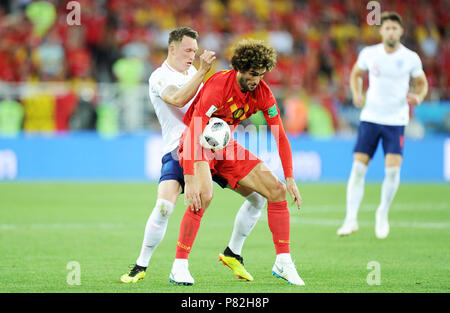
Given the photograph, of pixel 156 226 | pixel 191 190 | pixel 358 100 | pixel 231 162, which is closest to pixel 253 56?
pixel 231 162

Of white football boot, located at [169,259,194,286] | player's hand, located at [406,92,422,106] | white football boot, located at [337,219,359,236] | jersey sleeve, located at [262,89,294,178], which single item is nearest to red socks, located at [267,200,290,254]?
jersey sleeve, located at [262,89,294,178]

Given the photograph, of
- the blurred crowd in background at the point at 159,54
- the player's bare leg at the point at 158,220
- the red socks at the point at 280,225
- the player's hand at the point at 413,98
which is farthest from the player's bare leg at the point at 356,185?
the blurred crowd in background at the point at 159,54

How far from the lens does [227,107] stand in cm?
633

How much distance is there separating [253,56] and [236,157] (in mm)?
969

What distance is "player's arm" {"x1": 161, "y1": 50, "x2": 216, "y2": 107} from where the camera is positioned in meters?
6.14

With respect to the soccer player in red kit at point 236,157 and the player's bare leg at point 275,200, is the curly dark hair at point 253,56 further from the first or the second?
the player's bare leg at point 275,200

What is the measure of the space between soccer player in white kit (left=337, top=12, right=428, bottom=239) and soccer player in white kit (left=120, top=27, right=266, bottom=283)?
9.93 feet

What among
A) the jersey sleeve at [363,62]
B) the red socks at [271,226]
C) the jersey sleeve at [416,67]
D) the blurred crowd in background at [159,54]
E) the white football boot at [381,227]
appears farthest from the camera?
the blurred crowd in background at [159,54]

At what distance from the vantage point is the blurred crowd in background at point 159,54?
18219 millimetres

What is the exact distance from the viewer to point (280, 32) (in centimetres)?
2333

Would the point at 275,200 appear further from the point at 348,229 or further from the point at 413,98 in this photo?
the point at 413,98

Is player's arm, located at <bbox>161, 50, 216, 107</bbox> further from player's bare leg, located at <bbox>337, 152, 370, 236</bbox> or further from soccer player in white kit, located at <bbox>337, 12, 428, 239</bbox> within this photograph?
player's bare leg, located at <bbox>337, 152, 370, 236</bbox>

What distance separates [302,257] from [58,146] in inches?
422
